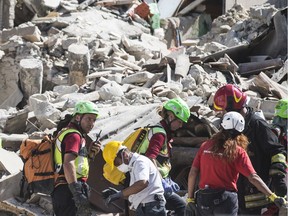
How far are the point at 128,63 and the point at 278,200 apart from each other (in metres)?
8.94

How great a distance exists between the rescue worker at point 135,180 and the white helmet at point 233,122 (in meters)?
0.75

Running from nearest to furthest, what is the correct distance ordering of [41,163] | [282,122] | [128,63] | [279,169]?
[279,169], [41,163], [282,122], [128,63]

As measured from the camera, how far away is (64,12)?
69.4ft

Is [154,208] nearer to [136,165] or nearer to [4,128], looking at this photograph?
[136,165]

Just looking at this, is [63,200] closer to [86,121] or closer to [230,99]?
[86,121]

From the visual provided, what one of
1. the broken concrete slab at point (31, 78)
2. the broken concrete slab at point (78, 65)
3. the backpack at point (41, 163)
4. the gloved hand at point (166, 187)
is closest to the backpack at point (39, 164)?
the backpack at point (41, 163)

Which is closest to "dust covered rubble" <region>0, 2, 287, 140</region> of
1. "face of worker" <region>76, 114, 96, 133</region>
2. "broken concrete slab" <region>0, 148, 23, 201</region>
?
"broken concrete slab" <region>0, 148, 23, 201</region>

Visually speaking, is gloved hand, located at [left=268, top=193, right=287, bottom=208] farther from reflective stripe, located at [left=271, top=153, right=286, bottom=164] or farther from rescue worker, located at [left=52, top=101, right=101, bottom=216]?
rescue worker, located at [left=52, top=101, right=101, bottom=216]

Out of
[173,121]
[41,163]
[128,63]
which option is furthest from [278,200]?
[128,63]

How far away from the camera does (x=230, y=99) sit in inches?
307

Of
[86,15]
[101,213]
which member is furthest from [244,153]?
[86,15]

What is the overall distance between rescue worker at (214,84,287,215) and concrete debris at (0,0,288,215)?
2056mm

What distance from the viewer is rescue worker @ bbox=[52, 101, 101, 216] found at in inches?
300

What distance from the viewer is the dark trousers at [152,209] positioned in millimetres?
7270
